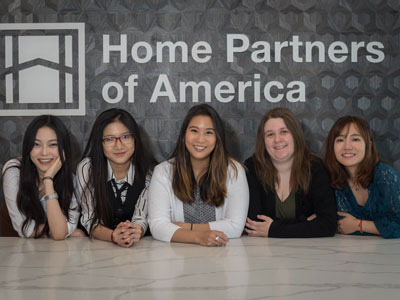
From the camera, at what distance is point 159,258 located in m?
1.96

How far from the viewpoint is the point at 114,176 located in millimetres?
2842

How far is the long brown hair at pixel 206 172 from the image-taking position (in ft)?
8.51

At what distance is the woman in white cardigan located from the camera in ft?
8.31

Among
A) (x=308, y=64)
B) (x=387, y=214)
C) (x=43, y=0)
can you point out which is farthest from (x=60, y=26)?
(x=387, y=214)

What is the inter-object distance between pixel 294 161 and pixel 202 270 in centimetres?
120

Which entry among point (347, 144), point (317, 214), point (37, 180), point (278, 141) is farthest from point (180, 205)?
point (347, 144)

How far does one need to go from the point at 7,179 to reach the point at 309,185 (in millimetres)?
1763

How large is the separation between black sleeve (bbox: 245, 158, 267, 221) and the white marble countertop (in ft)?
1.01

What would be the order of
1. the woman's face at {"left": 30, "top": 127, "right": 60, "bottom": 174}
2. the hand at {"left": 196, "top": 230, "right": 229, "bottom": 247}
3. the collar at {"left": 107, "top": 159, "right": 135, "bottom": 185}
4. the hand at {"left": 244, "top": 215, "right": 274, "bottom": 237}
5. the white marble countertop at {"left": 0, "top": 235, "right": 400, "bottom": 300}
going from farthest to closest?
the collar at {"left": 107, "top": 159, "right": 135, "bottom": 185}
the woman's face at {"left": 30, "top": 127, "right": 60, "bottom": 174}
the hand at {"left": 244, "top": 215, "right": 274, "bottom": 237}
the hand at {"left": 196, "top": 230, "right": 229, "bottom": 247}
the white marble countertop at {"left": 0, "top": 235, "right": 400, "bottom": 300}

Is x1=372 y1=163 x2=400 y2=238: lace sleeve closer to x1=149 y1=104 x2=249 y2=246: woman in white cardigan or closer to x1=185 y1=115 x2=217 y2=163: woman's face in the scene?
x1=149 y1=104 x2=249 y2=246: woman in white cardigan

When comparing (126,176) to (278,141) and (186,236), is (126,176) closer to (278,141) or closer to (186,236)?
(186,236)

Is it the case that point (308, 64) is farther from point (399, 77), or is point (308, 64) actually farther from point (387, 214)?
point (387, 214)

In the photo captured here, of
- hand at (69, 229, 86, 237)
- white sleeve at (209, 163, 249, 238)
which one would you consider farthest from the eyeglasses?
white sleeve at (209, 163, 249, 238)

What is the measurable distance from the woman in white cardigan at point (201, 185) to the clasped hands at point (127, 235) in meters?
0.17
